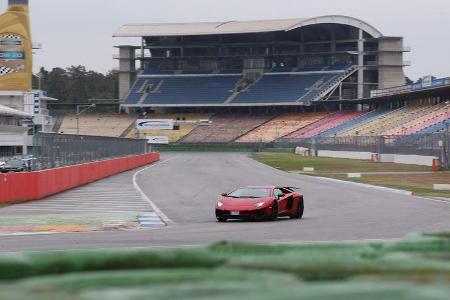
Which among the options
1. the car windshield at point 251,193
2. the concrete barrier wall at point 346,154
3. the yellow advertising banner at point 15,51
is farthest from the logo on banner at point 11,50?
the car windshield at point 251,193

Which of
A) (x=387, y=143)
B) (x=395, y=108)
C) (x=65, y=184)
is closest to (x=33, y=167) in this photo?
(x=65, y=184)

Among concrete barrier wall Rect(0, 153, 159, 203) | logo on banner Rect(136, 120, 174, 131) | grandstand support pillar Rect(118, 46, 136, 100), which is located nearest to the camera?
concrete barrier wall Rect(0, 153, 159, 203)

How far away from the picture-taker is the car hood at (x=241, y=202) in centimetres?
2377

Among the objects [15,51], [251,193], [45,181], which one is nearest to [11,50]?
[15,51]

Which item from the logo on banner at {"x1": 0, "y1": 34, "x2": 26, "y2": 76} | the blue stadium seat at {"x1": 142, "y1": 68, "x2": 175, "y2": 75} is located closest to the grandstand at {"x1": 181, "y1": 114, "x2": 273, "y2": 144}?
the blue stadium seat at {"x1": 142, "y1": 68, "x2": 175, "y2": 75}

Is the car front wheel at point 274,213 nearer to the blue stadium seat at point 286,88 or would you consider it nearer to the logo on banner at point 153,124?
the logo on banner at point 153,124

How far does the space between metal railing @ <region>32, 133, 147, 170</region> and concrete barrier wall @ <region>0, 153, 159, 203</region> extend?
0.35 metres

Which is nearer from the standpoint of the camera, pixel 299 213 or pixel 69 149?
pixel 299 213

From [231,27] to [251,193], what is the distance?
110 m

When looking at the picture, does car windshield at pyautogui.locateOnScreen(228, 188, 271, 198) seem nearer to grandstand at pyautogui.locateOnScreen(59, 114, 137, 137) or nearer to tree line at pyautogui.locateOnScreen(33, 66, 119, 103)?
grandstand at pyautogui.locateOnScreen(59, 114, 137, 137)

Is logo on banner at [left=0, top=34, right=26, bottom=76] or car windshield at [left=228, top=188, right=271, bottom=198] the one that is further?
logo on banner at [left=0, top=34, right=26, bottom=76]

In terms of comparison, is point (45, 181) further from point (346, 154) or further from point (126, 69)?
point (126, 69)

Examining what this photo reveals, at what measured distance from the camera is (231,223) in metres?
23.2

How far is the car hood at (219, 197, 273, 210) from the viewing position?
23766 millimetres
